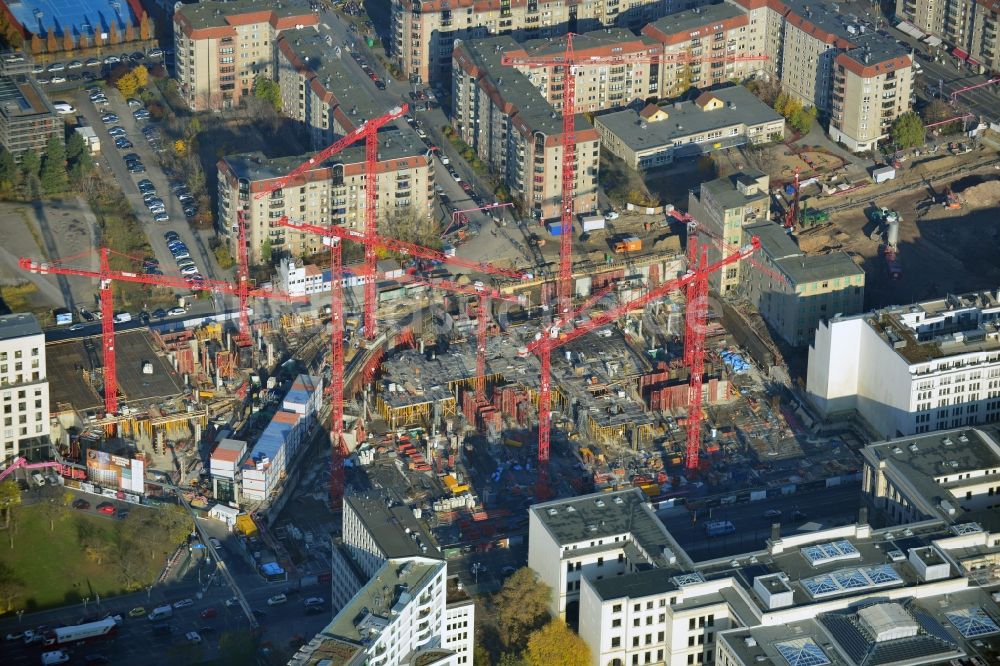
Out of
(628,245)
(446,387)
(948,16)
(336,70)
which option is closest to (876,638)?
(446,387)

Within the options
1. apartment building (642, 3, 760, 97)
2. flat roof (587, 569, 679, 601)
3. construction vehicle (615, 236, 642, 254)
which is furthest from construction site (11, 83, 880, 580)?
apartment building (642, 3, 760, 97)

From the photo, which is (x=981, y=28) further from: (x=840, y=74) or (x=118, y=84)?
A: (x=118, y=84)

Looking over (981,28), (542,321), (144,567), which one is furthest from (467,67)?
(144,567)

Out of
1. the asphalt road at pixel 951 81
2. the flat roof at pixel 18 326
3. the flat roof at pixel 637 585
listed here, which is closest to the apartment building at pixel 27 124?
the flat roof at pixel 18 326

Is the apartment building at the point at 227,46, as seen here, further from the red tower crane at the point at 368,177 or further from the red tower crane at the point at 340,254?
the red tower crane at the point at 368,177

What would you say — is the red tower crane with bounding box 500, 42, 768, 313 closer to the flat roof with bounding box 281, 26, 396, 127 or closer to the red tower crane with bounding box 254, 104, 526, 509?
the red tower crane with bounding box 254, 104, 526, 509
